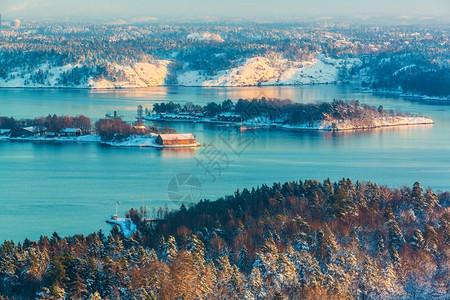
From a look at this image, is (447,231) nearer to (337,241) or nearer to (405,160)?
(337,241)

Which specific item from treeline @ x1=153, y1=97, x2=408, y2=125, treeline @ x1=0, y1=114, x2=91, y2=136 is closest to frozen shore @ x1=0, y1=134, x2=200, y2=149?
treeline @ x1=0, y1=114, x2=91, y2=136

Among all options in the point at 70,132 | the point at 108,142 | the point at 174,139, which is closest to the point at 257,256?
the point at 174,139

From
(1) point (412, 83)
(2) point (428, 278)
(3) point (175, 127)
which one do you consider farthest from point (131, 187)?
(1) point (412, 83)

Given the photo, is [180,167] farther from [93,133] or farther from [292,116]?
[292,116]

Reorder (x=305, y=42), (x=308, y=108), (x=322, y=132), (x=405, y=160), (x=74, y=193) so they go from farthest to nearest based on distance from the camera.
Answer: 1. (x=305, y=42)
2. (x=308, y=108)
3. (x=322, y=132)
4. (x=405, y=160)
5. (x=74, y=193)

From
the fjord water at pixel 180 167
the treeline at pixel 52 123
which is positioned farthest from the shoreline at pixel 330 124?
the treeline at pixel 52 123
